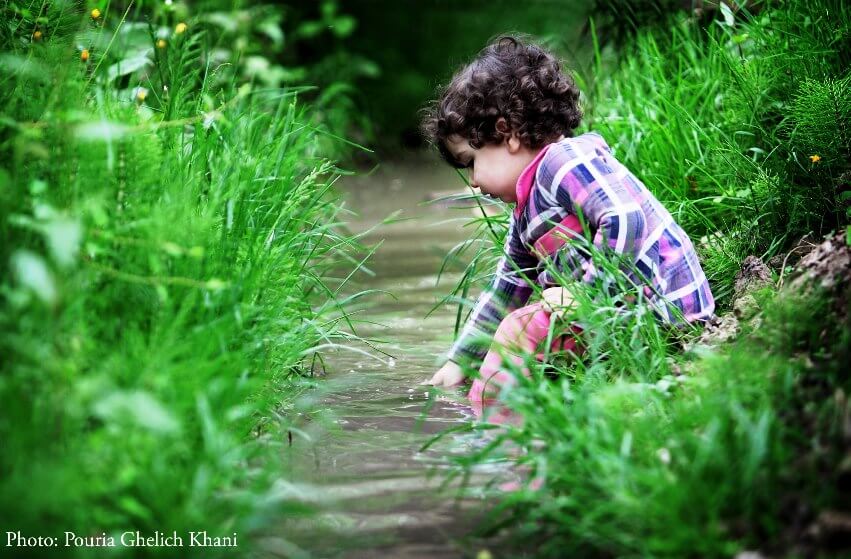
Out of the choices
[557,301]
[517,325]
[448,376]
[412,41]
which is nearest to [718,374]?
[557,301]

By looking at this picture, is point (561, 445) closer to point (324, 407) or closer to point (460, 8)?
point (324, 407)

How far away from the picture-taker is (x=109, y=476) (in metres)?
1.78

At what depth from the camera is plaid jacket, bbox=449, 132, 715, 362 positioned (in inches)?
120

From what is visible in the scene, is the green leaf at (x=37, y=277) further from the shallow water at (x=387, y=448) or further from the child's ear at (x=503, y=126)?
the child's ear at (x=503, y=126)

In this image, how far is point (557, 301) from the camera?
299 centimetres

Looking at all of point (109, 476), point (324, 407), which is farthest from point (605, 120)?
point (109, 476)

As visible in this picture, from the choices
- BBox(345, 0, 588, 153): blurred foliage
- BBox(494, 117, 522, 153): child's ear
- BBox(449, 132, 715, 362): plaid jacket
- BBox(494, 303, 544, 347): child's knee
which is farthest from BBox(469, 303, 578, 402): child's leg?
BBox(345, 0, 588, 153): blurred foliage

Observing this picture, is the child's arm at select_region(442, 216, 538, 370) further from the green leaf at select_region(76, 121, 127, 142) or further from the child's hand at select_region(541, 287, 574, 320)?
the green leaf at select_region(76, 121, 127, 142)

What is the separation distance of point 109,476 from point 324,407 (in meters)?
1.33

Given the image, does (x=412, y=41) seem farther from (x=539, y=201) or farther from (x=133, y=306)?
(x=133, y=306)

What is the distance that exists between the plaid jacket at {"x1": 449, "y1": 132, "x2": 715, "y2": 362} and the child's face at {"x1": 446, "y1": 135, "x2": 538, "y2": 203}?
12 cm

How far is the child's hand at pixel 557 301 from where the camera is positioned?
280 centimetres

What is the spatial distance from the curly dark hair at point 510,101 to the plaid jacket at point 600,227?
0.76 feet

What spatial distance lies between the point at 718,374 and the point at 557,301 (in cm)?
86
